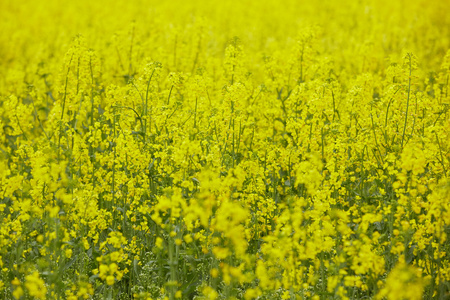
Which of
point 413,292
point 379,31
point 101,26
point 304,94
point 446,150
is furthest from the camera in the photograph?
point 101,26

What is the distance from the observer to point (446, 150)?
5156 millimetres

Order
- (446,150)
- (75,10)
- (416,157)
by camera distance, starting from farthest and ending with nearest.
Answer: (75,10) → (446,150) → (416,157)

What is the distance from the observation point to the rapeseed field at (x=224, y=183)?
3.70 meters

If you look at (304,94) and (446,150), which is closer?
(446,150)

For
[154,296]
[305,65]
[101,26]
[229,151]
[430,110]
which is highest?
[101,26]

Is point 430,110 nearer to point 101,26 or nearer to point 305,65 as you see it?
point 305,65

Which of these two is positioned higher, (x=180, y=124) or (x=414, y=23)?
(x=414, y=23)

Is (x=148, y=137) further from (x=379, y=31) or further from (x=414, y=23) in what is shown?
(x=414, y=23)

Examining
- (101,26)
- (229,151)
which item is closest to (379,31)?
(101,26)

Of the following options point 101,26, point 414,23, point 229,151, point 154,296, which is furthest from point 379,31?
point 154,296

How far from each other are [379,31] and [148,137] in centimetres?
778

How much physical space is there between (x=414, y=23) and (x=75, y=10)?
391 inches

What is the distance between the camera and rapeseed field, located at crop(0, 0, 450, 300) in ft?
12.1

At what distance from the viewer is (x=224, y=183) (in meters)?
3.92
